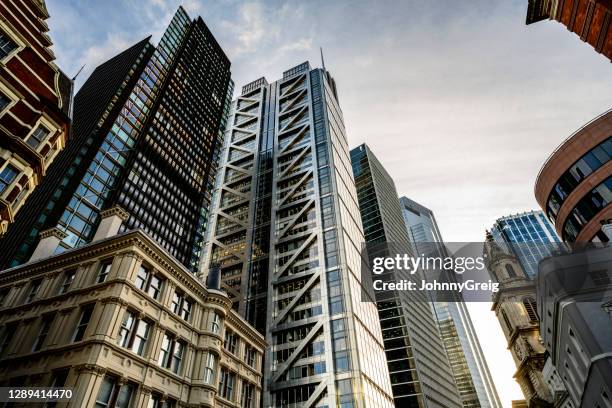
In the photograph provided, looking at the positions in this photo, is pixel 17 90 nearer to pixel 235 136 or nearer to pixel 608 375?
pixel 608 375

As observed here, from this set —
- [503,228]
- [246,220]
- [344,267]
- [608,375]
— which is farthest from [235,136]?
[503,228]

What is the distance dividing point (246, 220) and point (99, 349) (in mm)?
57644

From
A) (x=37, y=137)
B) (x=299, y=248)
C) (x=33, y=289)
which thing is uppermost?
(x=299, y=248)

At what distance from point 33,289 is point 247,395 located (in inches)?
673

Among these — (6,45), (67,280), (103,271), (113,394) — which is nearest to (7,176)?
(67,280)

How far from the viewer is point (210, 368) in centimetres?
2414

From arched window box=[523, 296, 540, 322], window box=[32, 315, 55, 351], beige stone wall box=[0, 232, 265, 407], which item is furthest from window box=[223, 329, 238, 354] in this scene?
arched window box=[523, 296, 540, 322]

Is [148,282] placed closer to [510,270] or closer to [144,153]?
[510,270]

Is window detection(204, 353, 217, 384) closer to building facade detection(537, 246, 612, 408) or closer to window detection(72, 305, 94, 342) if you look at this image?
window detection(72, 305, 94, 342)

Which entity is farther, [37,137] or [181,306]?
[181,306]

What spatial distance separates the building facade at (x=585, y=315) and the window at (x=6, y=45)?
41.9 metres

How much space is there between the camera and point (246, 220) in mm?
75125

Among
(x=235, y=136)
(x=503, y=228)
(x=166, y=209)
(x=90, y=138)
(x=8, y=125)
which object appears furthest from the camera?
(x=503, y=228)

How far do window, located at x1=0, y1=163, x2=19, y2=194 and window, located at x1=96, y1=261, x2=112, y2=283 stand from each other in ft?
21.7
